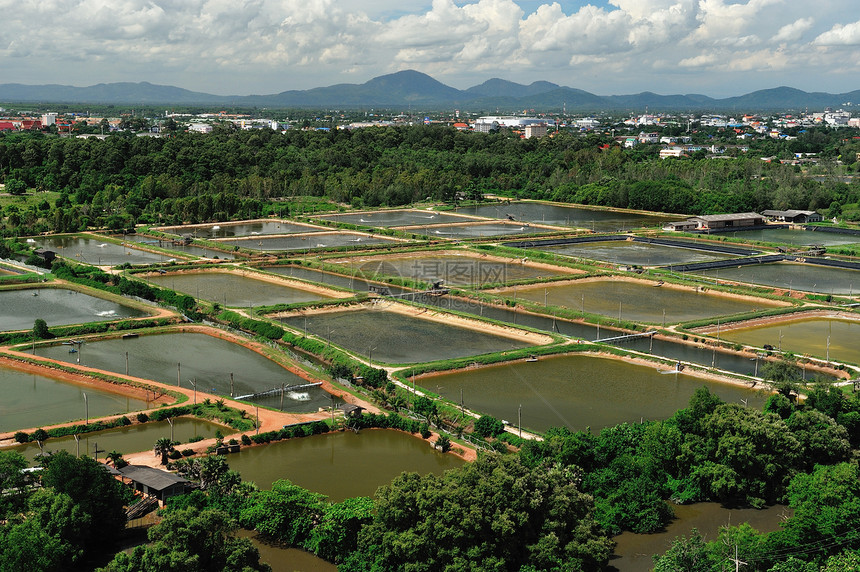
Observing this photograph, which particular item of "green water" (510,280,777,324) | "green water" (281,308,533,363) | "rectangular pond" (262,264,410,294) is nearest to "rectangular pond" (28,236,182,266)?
"rectangular pond" (262,264,410,294)

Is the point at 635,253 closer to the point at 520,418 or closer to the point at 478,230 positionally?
the point at 478,230

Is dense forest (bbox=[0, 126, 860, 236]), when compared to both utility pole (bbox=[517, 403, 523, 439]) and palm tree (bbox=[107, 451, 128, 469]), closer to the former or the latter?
palm tree (bbox=[107, 451, 128, 469])

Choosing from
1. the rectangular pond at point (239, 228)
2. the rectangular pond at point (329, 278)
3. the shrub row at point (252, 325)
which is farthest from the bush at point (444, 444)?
the rectangular pond at point (239, 228)

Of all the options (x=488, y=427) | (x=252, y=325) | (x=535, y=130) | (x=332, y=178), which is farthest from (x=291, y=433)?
(x=535, y=130)

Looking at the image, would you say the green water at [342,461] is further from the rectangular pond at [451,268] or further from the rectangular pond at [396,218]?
the rectangular pond at [396,218]

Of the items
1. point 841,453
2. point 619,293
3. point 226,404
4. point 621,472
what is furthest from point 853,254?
point 226,404

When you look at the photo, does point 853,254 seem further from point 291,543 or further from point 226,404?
point 291,543
